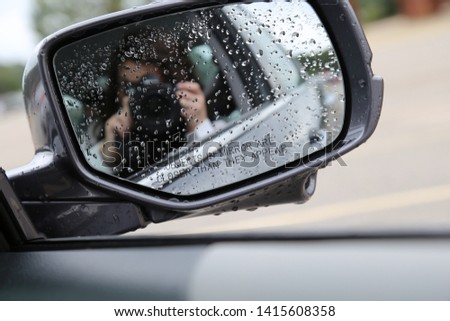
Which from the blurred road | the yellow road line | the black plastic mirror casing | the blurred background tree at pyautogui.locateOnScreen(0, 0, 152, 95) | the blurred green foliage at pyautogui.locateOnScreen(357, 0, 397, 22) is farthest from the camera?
the blurred green foliage at pyautogui.locateOnScreen(357, 0, 397, 22)

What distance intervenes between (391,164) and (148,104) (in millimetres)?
5019

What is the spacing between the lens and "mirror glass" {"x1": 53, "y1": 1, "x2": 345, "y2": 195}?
5.03ft

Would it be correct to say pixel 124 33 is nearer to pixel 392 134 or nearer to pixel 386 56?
pixel 392 134

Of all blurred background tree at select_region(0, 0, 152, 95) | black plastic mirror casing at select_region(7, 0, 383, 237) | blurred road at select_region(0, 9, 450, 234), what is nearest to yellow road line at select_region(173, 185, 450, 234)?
blurred road at select_region(0, 9, 450, 234)

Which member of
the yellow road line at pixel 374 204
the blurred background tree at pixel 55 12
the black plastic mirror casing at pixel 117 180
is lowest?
the yellow road line at pixel 374 204

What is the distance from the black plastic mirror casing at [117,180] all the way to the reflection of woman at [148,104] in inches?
2.3

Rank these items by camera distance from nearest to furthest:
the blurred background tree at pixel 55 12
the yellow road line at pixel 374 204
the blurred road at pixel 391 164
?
the blurred background tree at pixel 55 12 < the blurred road at pixel 391 164 < the yellow road line at pixel 374 204

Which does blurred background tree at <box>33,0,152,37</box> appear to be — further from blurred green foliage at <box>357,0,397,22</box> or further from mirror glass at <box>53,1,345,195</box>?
blurred green foliage at <box>357,0,397,22</box>

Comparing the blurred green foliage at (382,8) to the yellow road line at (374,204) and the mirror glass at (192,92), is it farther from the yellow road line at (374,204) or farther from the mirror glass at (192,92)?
the mirror glass at (192,92)

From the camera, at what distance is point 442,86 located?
845 centimetres

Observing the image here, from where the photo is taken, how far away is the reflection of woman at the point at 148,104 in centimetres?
153

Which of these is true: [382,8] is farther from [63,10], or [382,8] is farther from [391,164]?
[63,10]

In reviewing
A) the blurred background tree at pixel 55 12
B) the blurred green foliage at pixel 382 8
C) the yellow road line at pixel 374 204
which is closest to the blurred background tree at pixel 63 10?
the blurred background tree at pixel 55 12

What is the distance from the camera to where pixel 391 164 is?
6324 mm
